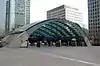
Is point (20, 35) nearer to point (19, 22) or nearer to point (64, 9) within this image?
point (19, 22)

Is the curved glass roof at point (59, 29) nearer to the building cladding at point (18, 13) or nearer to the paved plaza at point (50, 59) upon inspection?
the building cladding at point (18, 13)

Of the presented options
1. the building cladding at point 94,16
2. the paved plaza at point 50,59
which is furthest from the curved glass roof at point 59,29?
the building cladding at point 94,16

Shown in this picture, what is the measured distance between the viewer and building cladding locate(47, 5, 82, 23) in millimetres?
115400

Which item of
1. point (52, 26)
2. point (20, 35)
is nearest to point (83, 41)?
→ point (52, 26)

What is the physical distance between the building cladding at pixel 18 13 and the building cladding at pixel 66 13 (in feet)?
112

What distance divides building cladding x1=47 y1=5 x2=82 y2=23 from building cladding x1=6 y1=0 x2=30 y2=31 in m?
34.0

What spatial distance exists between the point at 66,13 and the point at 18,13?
1692 inches

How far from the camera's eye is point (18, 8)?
82062 millimetres

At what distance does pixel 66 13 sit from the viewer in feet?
382

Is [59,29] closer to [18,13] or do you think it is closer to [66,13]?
[18,13]

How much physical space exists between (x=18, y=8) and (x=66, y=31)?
32.9m

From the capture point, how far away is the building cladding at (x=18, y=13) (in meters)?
81.4

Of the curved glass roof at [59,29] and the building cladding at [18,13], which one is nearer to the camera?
the curved glass roof at [59,29]

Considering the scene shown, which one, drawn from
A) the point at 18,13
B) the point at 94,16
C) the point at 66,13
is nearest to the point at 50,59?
the point at 18,13
